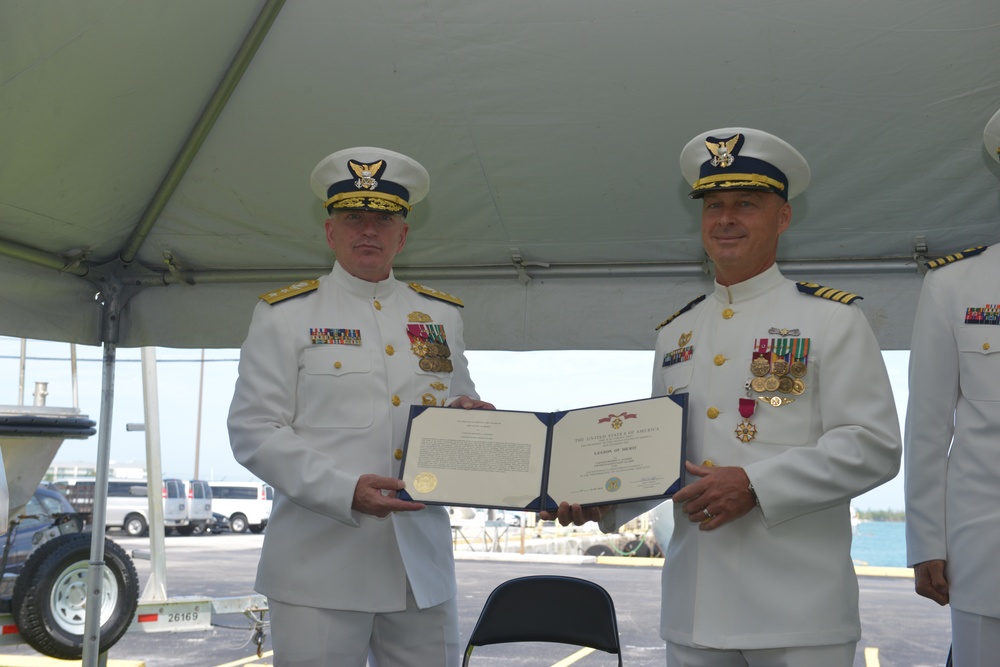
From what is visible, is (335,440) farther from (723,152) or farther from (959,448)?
(959,448)

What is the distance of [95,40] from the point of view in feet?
10.9

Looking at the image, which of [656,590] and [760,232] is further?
[656,590]

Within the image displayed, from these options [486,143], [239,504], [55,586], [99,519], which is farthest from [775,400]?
[239,504]

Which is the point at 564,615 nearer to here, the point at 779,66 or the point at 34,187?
the point at 779,66

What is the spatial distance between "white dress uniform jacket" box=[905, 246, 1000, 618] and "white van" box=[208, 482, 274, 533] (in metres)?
36.1

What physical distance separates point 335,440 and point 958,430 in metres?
1.62

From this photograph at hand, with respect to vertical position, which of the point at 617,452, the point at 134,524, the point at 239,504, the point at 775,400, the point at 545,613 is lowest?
the point at 134,524

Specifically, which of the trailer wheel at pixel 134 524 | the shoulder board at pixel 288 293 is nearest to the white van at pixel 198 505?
the trailer wheel at pixel 134 524

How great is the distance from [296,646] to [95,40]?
2190 millimetres

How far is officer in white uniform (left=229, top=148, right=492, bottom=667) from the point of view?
2.53 metres

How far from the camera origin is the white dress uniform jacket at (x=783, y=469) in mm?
2137

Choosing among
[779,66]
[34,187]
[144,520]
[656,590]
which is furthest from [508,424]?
[144,520]

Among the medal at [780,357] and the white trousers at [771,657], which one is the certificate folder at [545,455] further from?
the white trousers at [771,657]

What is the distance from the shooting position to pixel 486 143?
153 inches
